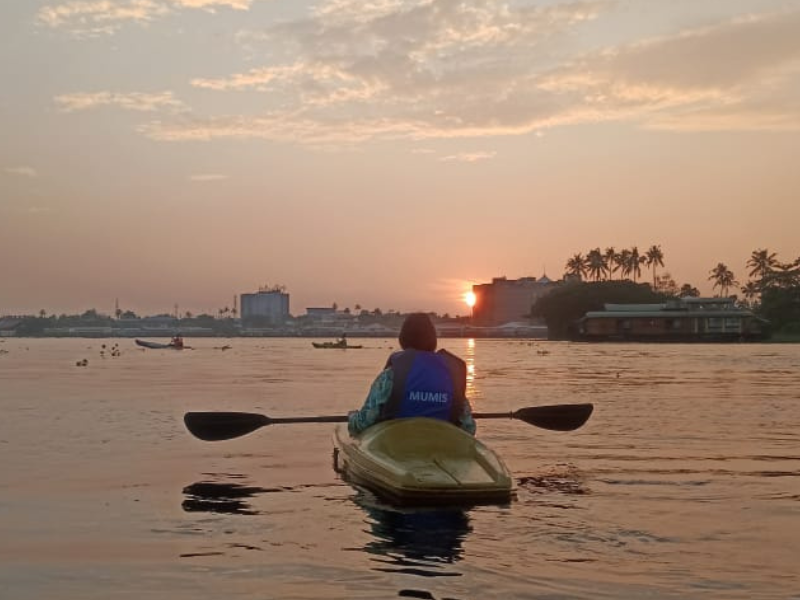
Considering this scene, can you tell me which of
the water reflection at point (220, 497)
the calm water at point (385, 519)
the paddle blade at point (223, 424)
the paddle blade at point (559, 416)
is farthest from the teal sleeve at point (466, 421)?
the paddle blade at point (223, 424)

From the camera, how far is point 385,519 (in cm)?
1018

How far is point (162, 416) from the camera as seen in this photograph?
23891 millimetres

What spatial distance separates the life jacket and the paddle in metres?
3.00

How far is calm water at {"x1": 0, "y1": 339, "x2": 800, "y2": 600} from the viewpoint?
7.73 m

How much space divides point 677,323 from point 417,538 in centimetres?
12910

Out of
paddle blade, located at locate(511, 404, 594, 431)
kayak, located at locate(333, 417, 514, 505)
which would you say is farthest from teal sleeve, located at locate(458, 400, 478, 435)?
paddle blade, located at locate(511, 404, 594, 431)

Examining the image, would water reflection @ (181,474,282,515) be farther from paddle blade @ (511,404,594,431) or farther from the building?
the building

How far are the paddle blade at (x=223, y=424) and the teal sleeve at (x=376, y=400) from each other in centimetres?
285

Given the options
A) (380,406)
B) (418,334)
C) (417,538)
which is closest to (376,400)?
(380,406)

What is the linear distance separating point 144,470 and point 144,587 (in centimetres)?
727

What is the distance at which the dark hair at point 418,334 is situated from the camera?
11853 mm

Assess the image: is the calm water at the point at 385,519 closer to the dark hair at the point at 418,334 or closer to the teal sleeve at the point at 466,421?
the teal sleeve at the point at 466,421

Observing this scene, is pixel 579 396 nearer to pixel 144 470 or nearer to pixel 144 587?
pixel 144 470

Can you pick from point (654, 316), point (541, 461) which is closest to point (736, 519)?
point (541, 461)
